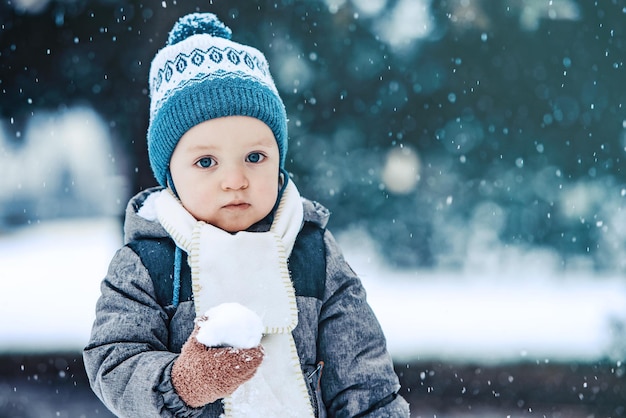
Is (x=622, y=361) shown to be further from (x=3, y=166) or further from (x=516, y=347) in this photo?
(x=3, y=166)

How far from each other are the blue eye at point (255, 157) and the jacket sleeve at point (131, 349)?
294 mm

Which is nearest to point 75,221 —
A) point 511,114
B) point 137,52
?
point 137,52

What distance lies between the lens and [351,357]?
4.43 ft

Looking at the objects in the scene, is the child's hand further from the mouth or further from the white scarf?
the mouth

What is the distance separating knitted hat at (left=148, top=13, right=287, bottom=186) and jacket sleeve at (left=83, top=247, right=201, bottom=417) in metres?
0.26

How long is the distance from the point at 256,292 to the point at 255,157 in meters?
0.27

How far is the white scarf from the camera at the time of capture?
3.97ft

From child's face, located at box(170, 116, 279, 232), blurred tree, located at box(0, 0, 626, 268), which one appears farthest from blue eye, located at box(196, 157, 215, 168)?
blurred tree, located at box(0, 0, 626, 268)

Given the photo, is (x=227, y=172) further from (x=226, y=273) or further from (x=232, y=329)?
(x=232, y=329)

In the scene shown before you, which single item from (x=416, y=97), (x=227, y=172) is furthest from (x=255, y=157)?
(x=416, y=97)

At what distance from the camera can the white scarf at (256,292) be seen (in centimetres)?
121

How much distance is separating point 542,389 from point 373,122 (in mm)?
1777

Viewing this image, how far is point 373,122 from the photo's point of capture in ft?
12.4

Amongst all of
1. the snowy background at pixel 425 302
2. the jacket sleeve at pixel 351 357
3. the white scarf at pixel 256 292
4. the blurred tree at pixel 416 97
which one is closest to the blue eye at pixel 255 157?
the white scarf at pixel 256 292
